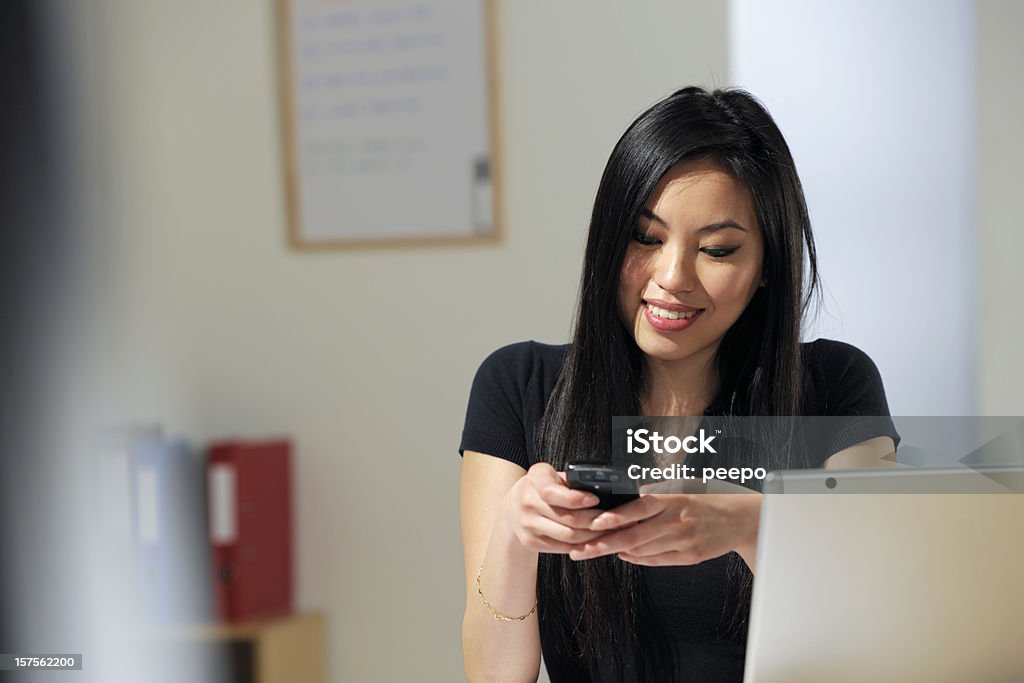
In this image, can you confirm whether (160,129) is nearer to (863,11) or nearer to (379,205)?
(379,205)

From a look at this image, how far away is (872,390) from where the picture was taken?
139 centimetres

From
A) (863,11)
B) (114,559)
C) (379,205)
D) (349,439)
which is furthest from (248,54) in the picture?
(863,11)

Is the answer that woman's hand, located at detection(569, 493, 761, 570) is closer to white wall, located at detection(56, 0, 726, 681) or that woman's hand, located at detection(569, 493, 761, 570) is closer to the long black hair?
the long black hair

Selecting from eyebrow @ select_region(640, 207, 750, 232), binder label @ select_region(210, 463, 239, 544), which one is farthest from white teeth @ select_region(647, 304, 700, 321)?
binder label @ select_region(210, 463, 239, 544)

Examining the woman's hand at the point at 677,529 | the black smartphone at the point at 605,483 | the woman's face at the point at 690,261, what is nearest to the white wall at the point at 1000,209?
the woman's face at the point at 690,261

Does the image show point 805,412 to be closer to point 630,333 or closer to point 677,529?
point 630,333

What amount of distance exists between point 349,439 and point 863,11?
52.1 inches

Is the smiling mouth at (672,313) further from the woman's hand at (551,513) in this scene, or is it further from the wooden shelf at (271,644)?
the wooden shelf at (271,644)

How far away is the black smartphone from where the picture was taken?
1.00 metres

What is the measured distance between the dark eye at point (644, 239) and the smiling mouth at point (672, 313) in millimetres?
76

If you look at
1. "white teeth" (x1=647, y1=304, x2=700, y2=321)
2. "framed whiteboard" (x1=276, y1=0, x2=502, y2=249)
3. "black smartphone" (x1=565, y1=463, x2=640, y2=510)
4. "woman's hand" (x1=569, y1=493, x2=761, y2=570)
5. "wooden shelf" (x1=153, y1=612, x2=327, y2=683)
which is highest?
"framed whiteboard" (x1=276, y1=0, x2=502, y2=249)

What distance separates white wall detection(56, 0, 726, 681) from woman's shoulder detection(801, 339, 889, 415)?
0.76 m

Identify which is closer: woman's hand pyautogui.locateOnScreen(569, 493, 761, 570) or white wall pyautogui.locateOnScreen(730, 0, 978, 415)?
woman's hand pyautogui.locateOnScreen(569, 493, 761, 570)

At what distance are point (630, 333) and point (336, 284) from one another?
3.61 feet
